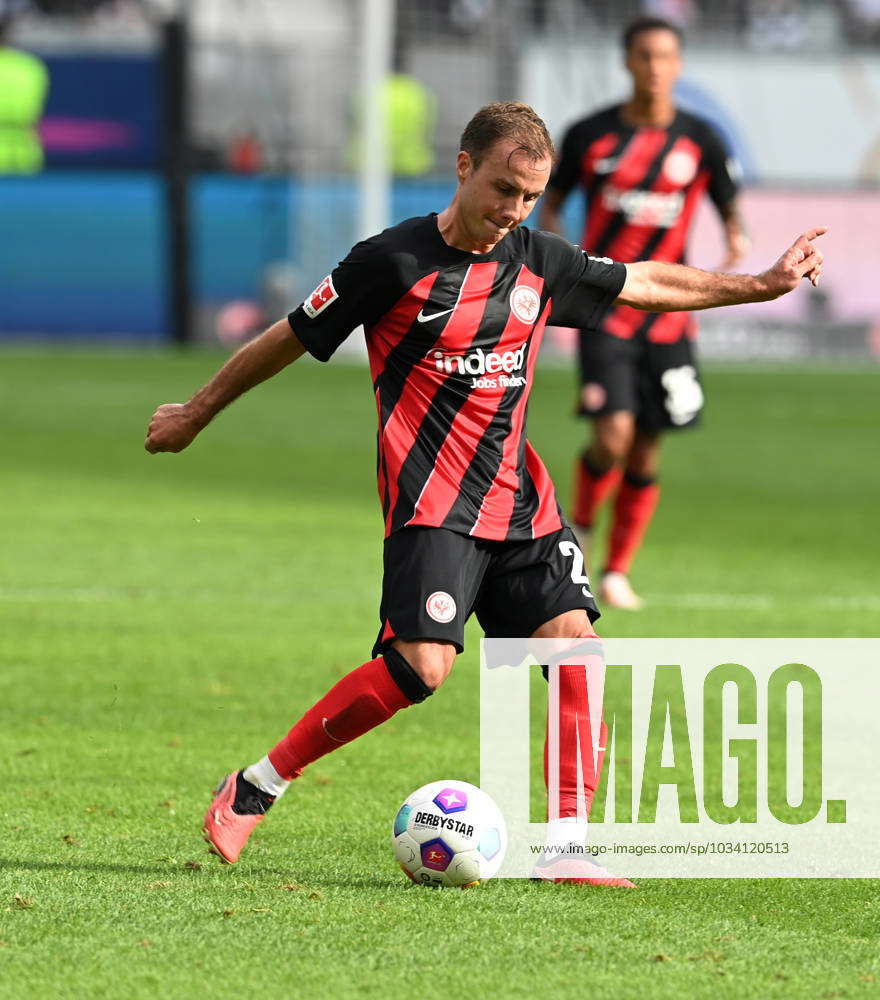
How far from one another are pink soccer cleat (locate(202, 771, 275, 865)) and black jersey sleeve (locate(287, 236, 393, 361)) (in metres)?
0.99

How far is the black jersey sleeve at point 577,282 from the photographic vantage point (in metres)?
4.45

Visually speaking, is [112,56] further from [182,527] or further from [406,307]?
[406,307]

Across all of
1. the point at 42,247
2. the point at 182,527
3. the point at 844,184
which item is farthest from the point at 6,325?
the point at 182,527

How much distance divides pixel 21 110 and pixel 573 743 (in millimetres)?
20235

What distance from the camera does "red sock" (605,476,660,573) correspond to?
28.0ft

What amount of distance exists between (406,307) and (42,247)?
62.7 feet

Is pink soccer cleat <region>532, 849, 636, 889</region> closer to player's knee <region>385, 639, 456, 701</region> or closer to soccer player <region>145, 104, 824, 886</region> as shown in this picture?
soccer player <region>145, 104, 824, 886</region>

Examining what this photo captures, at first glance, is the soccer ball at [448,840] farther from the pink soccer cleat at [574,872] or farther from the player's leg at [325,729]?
the player's leg at [325,729]

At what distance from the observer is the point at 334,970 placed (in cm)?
353

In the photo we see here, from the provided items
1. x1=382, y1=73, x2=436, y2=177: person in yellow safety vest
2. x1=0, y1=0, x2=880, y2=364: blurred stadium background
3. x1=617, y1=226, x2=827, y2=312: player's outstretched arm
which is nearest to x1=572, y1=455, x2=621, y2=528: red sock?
x1=617, y1=226, x2=827, y2=312: player's outstretched arm

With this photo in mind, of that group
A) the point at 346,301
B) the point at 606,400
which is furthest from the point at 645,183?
the point at 346,301

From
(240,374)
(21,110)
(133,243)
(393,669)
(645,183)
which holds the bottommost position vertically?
(133,243)

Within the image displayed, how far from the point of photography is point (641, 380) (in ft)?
27.9

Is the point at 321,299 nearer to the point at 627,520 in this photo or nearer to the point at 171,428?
the point at 171,428
